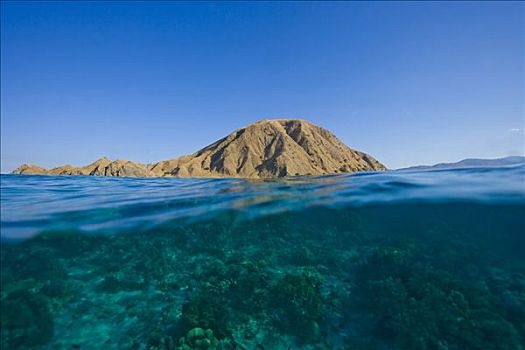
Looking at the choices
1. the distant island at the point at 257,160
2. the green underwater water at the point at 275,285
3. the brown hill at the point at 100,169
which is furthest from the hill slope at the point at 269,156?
the green underwater water at the point at 275,285

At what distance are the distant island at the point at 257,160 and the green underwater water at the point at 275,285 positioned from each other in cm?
4787

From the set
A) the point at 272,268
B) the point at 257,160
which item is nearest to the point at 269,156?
the point at 257,160

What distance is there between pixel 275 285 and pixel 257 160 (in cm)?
6182

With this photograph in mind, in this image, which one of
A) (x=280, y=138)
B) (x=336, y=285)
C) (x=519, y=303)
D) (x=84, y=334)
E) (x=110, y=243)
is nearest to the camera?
(x=84, y=334)

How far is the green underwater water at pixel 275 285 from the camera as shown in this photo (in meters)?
6.38

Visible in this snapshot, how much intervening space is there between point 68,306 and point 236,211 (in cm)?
627

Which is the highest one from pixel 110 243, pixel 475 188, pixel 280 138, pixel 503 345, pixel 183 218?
pixel 280 138

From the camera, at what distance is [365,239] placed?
12.8 meters

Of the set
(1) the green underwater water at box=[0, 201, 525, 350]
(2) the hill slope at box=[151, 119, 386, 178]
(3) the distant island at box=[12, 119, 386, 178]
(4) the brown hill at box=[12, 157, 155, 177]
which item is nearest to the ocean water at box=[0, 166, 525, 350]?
(1) the green underwater water at box=[0, 201, 525, 350]

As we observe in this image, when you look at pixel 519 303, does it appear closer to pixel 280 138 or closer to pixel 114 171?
pixel 114 171

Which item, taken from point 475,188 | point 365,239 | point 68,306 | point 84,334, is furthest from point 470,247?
point 68,306

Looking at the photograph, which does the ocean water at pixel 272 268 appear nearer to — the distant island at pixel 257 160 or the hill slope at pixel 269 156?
the distant island at pixel 257 160

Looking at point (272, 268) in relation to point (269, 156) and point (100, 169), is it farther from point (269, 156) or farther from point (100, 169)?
point (269, 156)

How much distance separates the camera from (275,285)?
799cm
